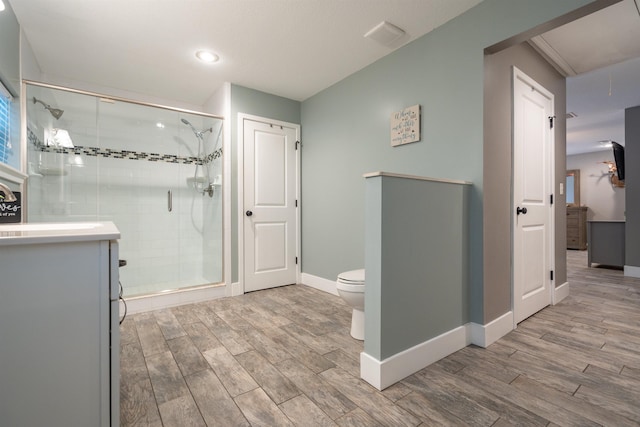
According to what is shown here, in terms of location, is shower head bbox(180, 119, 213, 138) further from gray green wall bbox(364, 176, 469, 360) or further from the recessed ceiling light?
gray green wall bbox(364, 176, 469, 360)

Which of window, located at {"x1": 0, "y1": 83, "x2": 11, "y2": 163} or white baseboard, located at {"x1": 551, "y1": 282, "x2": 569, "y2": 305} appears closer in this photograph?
window, located at {"x1": 0, "y1": 83, "x2": 11, "y2": 163}

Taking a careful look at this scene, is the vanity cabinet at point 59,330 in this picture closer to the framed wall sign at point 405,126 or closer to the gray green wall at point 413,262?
the gray green wall at point 413,262

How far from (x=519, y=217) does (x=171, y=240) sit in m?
3.51

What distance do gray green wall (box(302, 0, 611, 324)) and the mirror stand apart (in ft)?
22.5

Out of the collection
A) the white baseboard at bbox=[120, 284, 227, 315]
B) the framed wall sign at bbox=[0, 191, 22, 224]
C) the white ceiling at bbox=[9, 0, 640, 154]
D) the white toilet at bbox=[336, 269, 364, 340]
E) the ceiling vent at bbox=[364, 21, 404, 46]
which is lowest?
the white baseboard at bbox=[120, 284, 227, 315]

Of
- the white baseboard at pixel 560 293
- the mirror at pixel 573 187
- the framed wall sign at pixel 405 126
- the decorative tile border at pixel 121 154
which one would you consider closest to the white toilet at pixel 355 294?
the framed wall sign at pixel 405 126

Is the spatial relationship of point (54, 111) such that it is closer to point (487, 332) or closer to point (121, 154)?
point (121, 154)

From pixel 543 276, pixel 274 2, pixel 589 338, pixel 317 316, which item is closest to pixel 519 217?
pixel 543 276

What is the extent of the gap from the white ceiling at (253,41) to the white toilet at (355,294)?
6.12 ft

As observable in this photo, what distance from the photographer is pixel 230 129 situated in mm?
3152

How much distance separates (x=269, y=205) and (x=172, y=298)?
1.39 metres

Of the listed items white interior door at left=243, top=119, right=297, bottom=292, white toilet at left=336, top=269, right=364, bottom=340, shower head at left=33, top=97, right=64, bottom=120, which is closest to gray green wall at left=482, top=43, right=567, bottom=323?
white toilet at left=336, top=269, right=364, bottom=340

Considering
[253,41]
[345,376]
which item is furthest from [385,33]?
[345,376]

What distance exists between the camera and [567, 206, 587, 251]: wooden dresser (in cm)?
644
